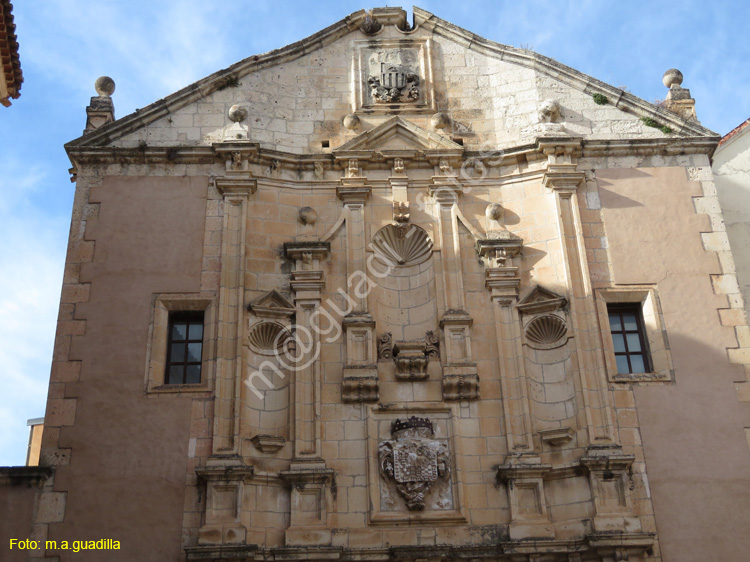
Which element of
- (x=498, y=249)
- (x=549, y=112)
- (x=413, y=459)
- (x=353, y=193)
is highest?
(x=549, y=112)

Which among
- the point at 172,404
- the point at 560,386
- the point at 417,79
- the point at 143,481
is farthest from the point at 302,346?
the point at 417,79

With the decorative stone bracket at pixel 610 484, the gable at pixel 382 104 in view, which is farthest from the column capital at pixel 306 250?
the decorative stone bracket at pixel 610 484

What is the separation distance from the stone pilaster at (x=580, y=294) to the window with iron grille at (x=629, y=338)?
396 millimetres

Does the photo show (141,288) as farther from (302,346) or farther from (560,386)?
(560,386)

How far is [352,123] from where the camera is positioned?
13.4 metres

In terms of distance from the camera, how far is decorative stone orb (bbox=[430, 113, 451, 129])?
44.1 ft

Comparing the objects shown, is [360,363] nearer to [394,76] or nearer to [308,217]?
[308,217]

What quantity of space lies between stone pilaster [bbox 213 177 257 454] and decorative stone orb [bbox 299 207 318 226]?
0.72 meters

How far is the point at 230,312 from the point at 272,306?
527 mm

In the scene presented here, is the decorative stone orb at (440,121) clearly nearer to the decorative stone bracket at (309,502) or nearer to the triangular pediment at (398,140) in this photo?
the triangular pediment at (398,140)

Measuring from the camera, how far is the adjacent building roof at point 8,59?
39.7 feet

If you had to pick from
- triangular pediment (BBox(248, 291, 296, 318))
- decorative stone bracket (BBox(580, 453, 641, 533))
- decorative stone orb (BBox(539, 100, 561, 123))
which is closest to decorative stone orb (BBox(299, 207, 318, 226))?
triangular pediment (BBox(248, 291, 296, 318))

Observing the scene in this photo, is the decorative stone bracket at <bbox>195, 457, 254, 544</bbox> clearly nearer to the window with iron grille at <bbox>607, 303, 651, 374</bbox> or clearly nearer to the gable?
the gable

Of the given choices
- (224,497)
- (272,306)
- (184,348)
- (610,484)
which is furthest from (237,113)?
(610,484)
